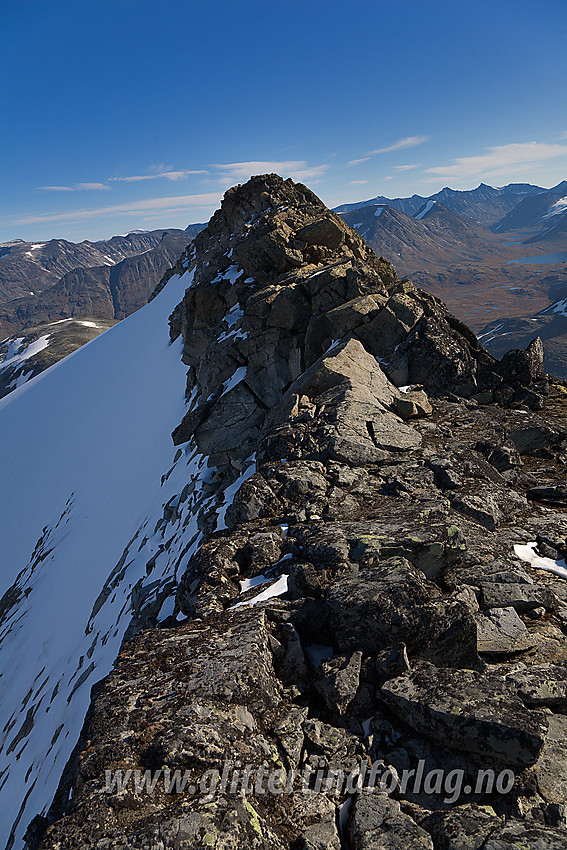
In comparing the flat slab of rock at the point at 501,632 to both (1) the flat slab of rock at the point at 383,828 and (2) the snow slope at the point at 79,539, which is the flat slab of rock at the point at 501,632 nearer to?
(1) the flat slab of rock at the point at 383,828

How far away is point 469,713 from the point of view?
275 inches

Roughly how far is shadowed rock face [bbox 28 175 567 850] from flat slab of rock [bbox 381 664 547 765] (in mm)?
30

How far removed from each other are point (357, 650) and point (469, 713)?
7.15 ft

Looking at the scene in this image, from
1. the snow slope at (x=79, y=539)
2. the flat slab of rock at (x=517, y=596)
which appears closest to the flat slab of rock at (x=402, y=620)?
the flat slab of rock at (x=517, y=596)

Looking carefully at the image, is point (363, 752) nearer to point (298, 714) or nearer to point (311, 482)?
point (298, 714)

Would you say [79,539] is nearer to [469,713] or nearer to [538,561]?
[538,561]

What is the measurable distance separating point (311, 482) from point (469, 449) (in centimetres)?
665

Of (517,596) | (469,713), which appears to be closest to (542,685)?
(469,713)

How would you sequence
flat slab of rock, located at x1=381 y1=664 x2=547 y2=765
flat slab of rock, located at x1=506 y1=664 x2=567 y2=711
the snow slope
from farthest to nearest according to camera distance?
the snow slope < flat slab of rock, located at x1=506 y1=664 x2=567 y2=711 < flat slab of rock, located at x1=381 y1=664 x2=547 y2=765

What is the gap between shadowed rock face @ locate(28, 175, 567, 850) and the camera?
20.5ft

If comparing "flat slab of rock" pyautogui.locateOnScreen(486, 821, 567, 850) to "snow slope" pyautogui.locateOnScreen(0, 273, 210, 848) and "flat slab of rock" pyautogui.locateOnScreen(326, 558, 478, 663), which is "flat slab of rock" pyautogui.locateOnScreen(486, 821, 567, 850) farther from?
"snow slope" pyautogui.locateOnScreen(0, 273, 210, 848)

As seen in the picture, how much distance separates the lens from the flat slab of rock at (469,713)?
662cm

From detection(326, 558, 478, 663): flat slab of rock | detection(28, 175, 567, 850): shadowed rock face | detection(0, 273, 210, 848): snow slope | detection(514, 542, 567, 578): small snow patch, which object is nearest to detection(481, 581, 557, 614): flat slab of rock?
detection(28, 175, 567, 850): shadowed rock face

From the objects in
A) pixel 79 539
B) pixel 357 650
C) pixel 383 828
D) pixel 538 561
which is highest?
pixel 357 650
